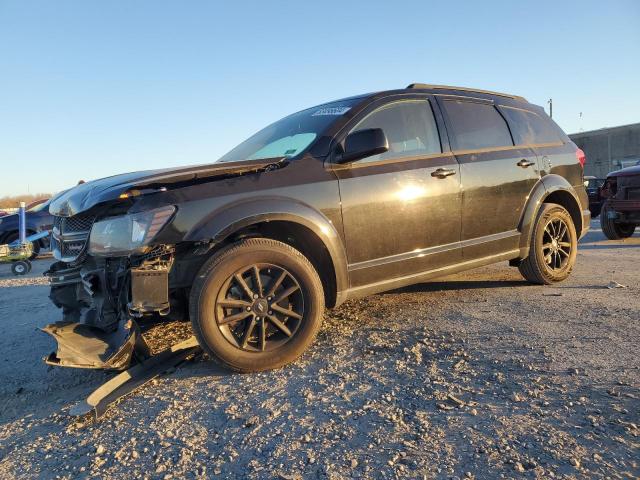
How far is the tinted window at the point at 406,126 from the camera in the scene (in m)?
3.58

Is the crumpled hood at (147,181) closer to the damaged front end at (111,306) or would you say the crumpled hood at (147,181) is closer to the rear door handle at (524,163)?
the damaged front end at (111,306)

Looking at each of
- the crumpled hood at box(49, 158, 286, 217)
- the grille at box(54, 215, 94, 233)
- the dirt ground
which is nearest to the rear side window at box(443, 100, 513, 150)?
the dirt ground

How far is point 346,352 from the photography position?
3016mm

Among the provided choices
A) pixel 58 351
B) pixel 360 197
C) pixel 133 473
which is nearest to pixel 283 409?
pixel 133 473

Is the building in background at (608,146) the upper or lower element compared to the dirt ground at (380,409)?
upper

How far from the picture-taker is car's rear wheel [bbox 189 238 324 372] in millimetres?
2686

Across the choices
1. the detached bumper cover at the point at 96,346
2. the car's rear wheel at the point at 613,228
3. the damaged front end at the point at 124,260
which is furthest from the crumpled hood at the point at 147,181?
the car's rear wheel at the point at 613,228

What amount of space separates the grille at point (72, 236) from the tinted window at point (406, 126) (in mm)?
2035

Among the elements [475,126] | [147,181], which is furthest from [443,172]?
[147,181]

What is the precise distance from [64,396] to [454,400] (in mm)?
2322

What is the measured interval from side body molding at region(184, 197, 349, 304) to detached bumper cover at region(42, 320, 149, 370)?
711 millimetres

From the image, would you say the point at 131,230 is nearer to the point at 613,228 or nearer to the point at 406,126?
the point at 406,126

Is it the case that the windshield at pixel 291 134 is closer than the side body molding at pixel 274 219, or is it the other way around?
the side body molding at pixel 274 219

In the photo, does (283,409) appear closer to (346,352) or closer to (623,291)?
(346,352)
